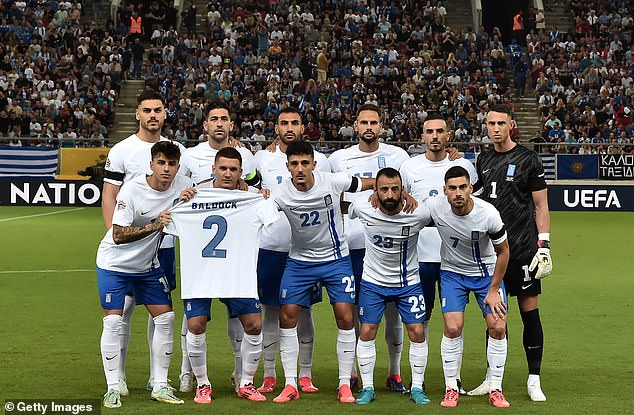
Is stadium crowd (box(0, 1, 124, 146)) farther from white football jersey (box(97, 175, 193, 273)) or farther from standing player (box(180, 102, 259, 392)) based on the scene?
white football jersey (box(97, 175, 193, 273))

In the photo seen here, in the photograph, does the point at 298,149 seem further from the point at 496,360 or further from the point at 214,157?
the point at 496,360

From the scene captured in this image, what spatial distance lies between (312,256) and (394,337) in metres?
1.05

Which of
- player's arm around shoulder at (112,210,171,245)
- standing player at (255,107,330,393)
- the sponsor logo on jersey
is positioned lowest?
standing player at (255,107,330,393)

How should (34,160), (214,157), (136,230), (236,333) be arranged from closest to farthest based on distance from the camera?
(136,230) < (236,333) < (214,157) < (34,160)

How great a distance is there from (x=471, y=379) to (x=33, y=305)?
6.40 metres

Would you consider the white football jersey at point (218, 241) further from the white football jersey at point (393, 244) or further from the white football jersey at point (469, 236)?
the white football jersey at point (469, 236)

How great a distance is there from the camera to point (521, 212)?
28.0ft

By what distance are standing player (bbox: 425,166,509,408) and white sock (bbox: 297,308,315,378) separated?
3.94 feet

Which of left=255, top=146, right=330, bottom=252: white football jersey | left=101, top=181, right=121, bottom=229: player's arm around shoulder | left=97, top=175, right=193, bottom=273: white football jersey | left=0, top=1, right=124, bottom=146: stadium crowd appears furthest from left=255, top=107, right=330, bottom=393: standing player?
left=0, top=1, right=124, bottom=146: stadium crowd

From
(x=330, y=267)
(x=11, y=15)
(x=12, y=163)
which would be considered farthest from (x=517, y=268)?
(x=11, y=15)

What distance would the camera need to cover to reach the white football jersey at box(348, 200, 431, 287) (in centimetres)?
826

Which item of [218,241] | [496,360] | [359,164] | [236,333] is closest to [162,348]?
[236,333]

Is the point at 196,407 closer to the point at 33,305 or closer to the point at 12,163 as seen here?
the point at 33,305

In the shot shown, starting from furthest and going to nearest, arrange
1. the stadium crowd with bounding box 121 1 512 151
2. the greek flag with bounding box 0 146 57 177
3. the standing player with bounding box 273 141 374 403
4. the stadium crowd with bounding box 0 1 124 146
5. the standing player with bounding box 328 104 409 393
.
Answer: the stadium crowd with bounding box 121 1 512 151, the stadium crowd with bounding box 0 1 124 146, the greek flag with bounding box 0 146 57 177, the standing player with bounding box 328 104 409 393, the standing player with bounding box 273 141 374 403
